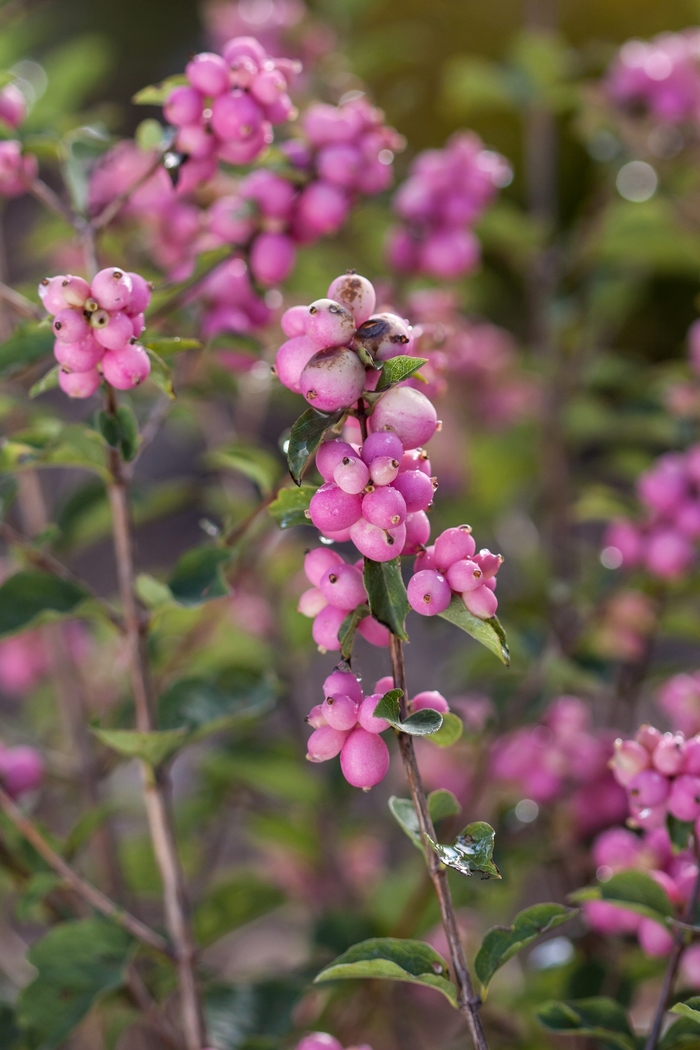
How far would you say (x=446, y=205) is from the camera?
2.74 ft

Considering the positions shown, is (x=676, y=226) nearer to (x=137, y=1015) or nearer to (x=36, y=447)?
(x=36, y=447)

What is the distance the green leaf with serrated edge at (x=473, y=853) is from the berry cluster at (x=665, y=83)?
957 mm

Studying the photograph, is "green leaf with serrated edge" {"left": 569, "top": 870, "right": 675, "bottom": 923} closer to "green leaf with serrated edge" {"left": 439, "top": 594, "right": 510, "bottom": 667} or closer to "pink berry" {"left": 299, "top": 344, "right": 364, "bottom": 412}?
"green leaf with serrated edge" {"left": 439, "top": 594, "right": 510, "bottom": 667}

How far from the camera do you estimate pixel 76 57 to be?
1.22 meters

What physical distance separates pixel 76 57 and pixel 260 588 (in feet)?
2.34

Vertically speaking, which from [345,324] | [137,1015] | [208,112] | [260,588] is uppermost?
[208,112]

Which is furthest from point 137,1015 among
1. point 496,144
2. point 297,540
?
point 496,144

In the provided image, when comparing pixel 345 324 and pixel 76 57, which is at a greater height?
pixel 76 57

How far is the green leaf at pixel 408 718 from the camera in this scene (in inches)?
15.8

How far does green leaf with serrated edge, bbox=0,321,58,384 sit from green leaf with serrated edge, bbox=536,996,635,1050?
48 cm

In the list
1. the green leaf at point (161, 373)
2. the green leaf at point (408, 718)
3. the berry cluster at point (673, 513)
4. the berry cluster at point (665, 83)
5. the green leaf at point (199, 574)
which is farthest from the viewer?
the berry cluster at point (665, 83)

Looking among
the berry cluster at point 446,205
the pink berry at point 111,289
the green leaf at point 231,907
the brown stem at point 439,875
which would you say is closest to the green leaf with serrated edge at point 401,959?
the brown stem at point 439,875

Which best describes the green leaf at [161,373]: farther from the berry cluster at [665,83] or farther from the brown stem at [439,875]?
the berry cluster at [665,83]

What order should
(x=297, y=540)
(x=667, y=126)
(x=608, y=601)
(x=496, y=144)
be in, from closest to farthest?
1. (x=608, y=601)
2. (x=667, y=126)
3. (x=297, y=540)
4. (x=496, y=144)
